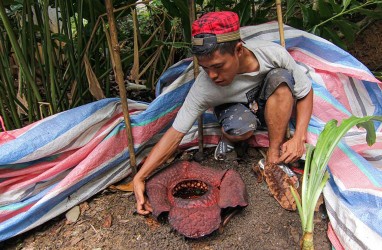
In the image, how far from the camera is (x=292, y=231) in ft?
3.98

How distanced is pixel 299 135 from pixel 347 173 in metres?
0.22

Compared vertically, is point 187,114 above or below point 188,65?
below

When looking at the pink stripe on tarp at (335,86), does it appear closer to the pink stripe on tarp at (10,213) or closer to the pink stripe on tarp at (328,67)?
the pink stripe on tarp at (328,67)

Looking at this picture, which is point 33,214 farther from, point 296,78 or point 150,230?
point 296,78

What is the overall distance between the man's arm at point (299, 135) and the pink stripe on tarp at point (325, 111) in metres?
0.13

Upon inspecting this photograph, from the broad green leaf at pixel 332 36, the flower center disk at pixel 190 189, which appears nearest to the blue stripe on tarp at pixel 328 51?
the broad green leaf at pixel 332 36

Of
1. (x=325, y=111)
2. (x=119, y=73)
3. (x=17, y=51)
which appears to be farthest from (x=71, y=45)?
(x=325, y=111)

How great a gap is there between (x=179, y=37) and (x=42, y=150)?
1116 millimetres

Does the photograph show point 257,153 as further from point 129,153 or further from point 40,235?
point 40,235

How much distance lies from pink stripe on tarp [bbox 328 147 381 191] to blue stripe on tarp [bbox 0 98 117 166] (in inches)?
33.5

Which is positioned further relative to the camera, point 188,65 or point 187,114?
point 188,65

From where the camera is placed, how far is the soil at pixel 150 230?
119cm

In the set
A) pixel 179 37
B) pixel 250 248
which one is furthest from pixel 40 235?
pixel 179 37

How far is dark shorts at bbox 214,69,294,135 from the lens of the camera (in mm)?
1352
